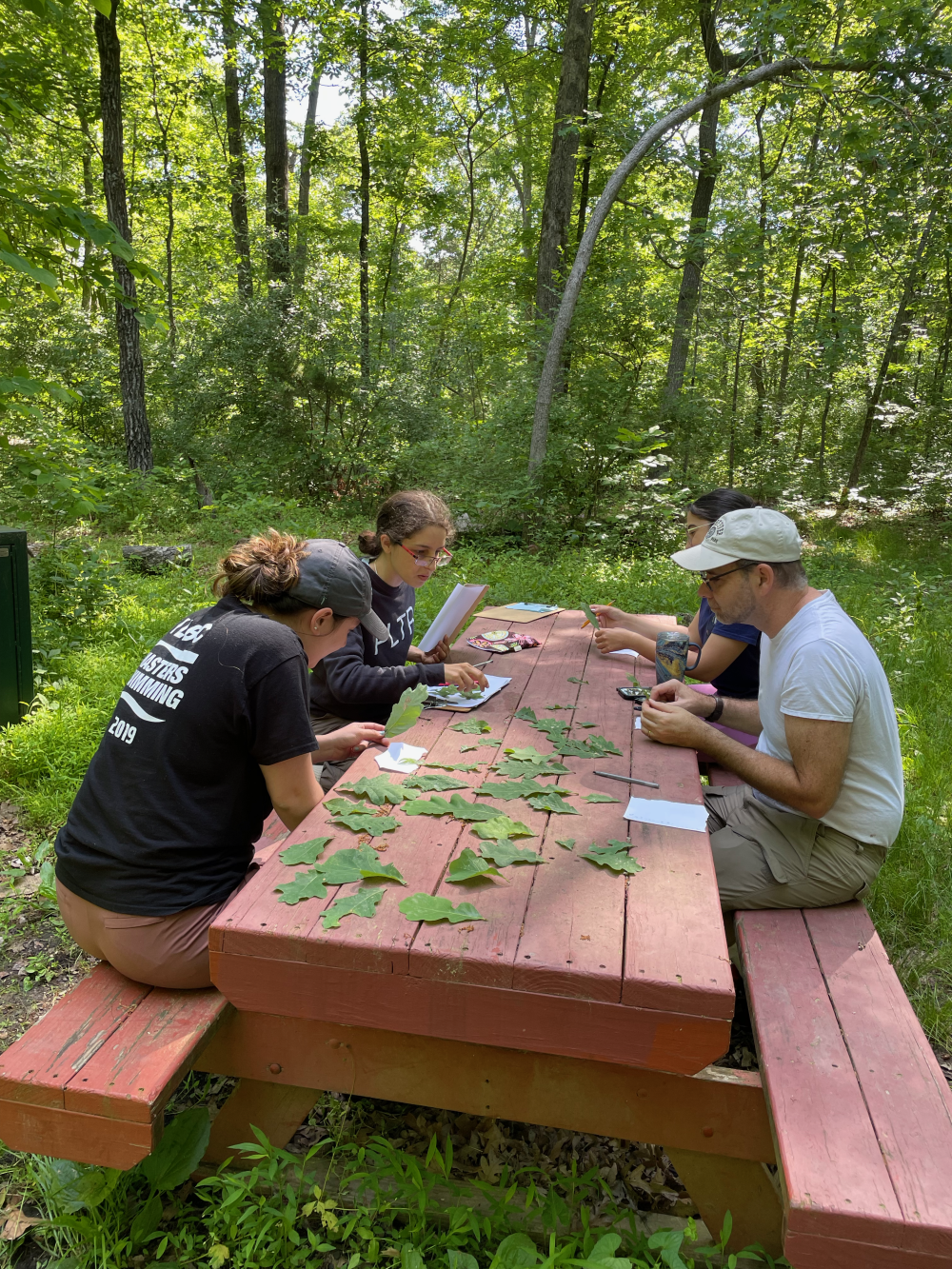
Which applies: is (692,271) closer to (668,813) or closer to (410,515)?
(410,515)

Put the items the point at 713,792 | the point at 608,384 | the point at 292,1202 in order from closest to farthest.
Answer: the point at 292,1202
the point at 713,792
the point at 608,384

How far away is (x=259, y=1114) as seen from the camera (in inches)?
78.3

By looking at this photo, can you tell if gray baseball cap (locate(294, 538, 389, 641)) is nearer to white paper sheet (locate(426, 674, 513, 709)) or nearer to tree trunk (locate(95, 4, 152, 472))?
white paper sheet (locate(426, 674, 513, 709))

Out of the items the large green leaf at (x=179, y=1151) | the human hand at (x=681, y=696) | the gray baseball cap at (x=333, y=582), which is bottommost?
the large green leaf at (x=179, y=1151)

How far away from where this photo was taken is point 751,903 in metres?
2.29

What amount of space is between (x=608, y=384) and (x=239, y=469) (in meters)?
5.61

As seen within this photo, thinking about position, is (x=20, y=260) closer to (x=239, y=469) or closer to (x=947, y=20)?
(x=239, y=469)

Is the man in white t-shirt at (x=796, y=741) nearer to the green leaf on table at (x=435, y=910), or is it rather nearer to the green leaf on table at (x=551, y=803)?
the green leaf on table at (x=551, y=803)

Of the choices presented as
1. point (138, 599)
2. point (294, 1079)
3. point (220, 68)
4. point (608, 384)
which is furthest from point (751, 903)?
point (220, 68)

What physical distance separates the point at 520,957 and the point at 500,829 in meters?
0.49

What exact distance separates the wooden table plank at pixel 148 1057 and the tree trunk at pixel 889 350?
1033 cm

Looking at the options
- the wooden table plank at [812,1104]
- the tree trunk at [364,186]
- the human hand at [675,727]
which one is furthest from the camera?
the tree trunk at [364,186]

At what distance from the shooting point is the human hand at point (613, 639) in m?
3.59

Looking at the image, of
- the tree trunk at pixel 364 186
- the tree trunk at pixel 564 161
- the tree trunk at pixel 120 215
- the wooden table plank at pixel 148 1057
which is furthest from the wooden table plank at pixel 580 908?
the tree trunk at pixel 364 186
